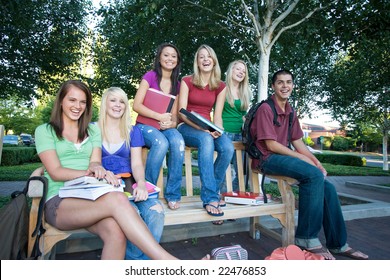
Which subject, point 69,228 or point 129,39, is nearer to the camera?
point 69,228

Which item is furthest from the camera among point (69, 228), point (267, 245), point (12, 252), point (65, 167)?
point (267, 245)

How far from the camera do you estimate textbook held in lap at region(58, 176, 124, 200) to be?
2.02 meters

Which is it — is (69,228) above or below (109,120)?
below

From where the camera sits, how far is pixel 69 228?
2094 millimetres

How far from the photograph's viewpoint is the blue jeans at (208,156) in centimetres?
277

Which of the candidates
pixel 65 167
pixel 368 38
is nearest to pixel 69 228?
pixel 65 167

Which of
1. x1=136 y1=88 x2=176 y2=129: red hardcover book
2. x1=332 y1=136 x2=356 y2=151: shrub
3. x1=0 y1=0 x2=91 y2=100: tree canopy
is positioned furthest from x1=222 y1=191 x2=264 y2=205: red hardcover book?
x1=332 y1=136 x2=356 y2=151: shrub

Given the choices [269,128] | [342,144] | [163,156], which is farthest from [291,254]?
[342,144]

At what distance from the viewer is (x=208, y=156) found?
2854mm

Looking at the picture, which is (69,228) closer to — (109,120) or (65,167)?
(65,167)

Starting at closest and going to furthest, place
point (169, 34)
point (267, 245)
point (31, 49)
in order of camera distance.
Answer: point (267, 245) → point (169, 34) → point (31, 49)

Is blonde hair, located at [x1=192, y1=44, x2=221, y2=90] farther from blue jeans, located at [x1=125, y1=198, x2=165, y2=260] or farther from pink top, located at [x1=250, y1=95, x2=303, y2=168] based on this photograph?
blue jeans, located at [x1=125, y1=198, x2=165, y2=260]

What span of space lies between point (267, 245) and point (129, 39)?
5.49 meters
